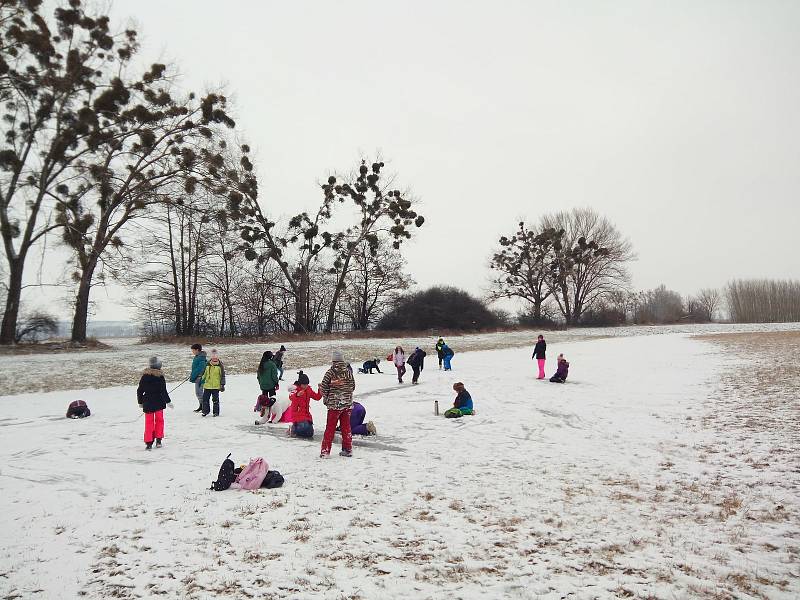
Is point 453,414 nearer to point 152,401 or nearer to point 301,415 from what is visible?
point 301,415

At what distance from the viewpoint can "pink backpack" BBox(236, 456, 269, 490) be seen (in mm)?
6496

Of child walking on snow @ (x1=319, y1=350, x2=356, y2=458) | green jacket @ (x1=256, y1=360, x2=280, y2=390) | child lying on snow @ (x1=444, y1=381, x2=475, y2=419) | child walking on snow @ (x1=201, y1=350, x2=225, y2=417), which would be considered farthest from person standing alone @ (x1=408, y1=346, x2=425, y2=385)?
child walking on snow @ (x1=319, y1=350, x2=356, y2=458)

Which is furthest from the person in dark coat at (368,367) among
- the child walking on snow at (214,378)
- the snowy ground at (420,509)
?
the child walking on snow at (214,378)

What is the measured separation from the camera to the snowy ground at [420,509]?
4.17m

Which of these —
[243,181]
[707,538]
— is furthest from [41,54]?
[707,538]

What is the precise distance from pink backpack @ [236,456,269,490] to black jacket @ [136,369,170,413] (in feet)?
9.07

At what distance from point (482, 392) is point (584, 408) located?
3224 mm

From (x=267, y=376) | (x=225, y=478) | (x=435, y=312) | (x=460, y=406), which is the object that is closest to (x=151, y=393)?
(x=225, y=478)

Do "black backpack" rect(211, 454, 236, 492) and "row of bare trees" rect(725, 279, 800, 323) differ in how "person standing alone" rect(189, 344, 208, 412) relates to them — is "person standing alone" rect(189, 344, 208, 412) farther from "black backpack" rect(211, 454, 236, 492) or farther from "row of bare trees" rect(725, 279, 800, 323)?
"row of bare trees" rect(725, 279, 800, 323)

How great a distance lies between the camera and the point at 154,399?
8.45 metres

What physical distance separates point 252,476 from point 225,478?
0.36m

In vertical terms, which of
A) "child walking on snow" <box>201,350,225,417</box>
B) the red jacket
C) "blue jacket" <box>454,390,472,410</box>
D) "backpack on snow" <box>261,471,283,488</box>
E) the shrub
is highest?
the shrub

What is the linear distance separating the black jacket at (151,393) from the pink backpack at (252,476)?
276 centimetres

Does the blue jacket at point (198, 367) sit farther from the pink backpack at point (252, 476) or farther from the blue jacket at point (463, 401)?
the blue jacket at point (463, 401)
